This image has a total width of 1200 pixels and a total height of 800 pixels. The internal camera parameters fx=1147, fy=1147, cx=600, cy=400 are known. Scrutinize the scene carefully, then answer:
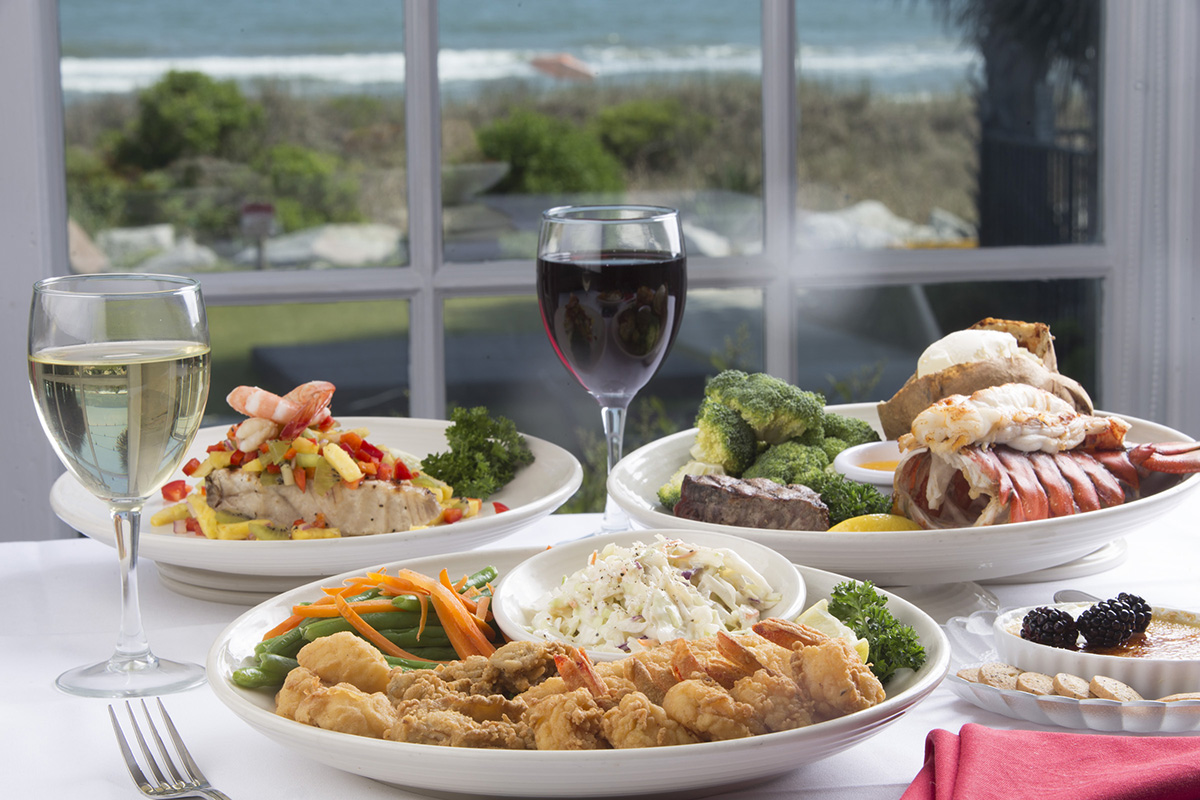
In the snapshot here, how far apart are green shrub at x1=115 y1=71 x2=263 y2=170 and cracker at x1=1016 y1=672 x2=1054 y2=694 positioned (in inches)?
141

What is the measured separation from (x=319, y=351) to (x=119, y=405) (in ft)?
9.52

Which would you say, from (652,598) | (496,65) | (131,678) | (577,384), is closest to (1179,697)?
(652,598)

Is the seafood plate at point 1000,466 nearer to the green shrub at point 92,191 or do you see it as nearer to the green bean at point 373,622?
the green bean at point 373,622

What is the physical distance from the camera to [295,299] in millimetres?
3701

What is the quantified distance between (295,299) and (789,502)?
261 cm

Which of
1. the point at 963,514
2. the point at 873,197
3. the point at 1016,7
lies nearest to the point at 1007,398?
the point at 963,514

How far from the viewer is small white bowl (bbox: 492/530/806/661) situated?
111 cm

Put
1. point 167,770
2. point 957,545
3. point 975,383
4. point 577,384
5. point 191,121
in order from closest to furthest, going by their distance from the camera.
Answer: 1. point 167,770
2. point 957,545
3. point 975,383
4. point 191,121
5. point 577,384

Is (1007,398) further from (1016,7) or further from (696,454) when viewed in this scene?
(1016,7)

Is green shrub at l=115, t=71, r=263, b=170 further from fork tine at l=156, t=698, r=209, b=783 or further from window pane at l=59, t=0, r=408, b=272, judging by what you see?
fork tine at l=156, t=698, r=209, b=783

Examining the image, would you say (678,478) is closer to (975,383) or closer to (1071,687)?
(975,383)

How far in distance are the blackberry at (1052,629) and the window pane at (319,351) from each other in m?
2.92

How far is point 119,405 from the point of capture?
3.81ft

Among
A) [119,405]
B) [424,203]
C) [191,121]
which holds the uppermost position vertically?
[191,121]
